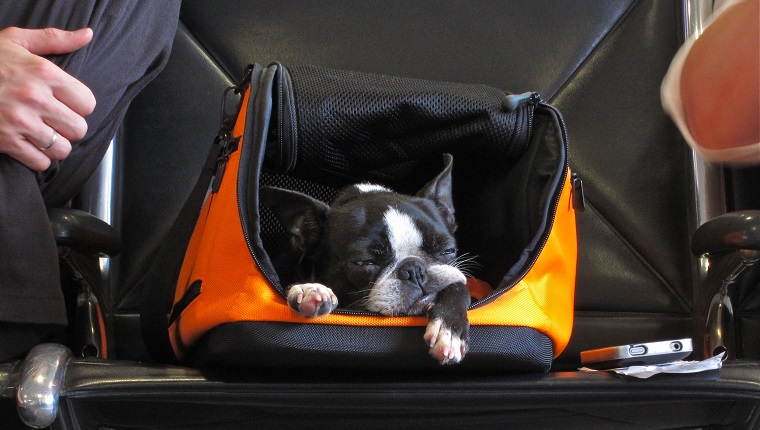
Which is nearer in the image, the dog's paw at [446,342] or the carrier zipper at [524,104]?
the dog's paw at [446,342]

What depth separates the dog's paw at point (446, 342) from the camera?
0.78 metres

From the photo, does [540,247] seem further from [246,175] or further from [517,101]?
[246,175]

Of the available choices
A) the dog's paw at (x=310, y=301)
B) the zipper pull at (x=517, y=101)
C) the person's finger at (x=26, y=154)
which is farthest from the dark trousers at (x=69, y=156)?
the zipper pull at (x=517, y=101)

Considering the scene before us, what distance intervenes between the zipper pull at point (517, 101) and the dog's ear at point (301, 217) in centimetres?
35

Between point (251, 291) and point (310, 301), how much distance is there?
7 centimetres

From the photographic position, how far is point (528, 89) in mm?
1540

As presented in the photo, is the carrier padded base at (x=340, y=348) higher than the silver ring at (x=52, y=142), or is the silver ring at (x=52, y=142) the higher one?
the silver ring at (x=52, y=142)

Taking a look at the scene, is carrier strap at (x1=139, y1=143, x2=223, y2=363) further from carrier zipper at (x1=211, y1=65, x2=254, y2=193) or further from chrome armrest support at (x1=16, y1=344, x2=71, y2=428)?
chrome armrest support at (x1=16, y1=344, x2=71, y2=428)

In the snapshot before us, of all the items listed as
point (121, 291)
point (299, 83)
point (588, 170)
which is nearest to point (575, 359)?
point (588, 170)

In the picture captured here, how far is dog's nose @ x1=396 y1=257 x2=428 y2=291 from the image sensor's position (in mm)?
1000

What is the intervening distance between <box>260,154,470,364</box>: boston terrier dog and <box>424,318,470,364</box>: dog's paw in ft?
0.24

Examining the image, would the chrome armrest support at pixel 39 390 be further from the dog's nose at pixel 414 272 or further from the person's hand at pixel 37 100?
the dog's nose at pixel 414 272

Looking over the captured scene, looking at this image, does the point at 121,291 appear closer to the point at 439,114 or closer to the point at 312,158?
the point at 312,158

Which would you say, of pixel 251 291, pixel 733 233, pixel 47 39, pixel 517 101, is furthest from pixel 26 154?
pixel 733 233
